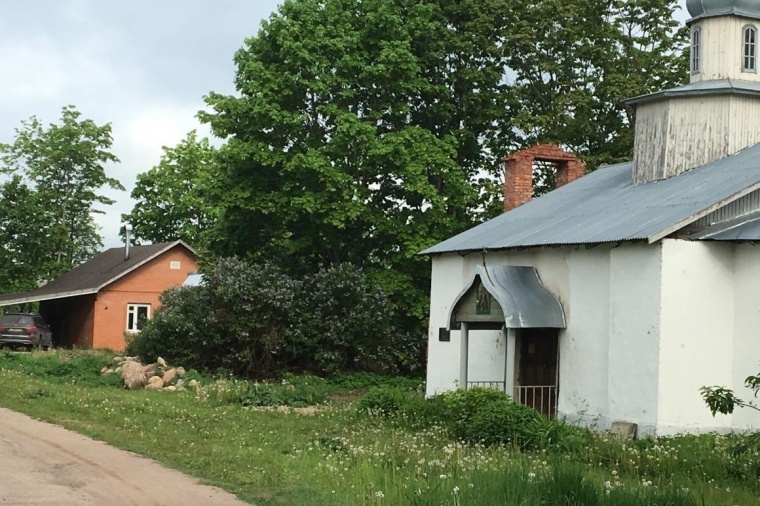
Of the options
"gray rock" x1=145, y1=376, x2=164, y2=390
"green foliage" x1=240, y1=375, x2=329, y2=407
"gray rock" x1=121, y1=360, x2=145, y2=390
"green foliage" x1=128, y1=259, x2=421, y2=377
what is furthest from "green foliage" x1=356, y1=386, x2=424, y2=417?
"green foliage" x1=128, y1=259, x2=421, y2=377

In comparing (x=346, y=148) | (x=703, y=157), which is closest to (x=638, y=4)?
A: (x=346, y=148)

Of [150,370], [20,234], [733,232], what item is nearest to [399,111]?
[150,370]

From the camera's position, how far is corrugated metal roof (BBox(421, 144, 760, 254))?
660 inches

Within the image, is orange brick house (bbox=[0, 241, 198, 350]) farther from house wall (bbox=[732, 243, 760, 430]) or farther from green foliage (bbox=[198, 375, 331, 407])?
house wall (bbox=[732, 243, 760, 430])

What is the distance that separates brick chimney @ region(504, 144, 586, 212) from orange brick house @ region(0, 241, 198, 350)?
2079cm

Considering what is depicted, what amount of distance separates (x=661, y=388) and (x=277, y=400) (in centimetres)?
785

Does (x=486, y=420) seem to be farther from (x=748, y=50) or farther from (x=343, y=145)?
(x=343, y=145)

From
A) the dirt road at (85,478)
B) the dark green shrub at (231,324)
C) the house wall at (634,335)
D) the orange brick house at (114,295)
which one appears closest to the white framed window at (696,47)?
the house wall at (634,335)

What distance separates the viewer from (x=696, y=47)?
21.6m

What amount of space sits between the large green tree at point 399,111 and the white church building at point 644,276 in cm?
724

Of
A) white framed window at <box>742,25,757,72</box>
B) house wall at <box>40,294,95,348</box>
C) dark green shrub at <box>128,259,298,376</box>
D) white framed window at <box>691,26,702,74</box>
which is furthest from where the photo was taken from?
house wall at <box>40,294,95,348</box>

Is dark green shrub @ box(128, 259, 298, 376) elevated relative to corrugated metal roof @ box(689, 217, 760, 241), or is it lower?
lower

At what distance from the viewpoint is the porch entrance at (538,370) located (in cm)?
1966

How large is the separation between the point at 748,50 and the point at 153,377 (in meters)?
15.2
